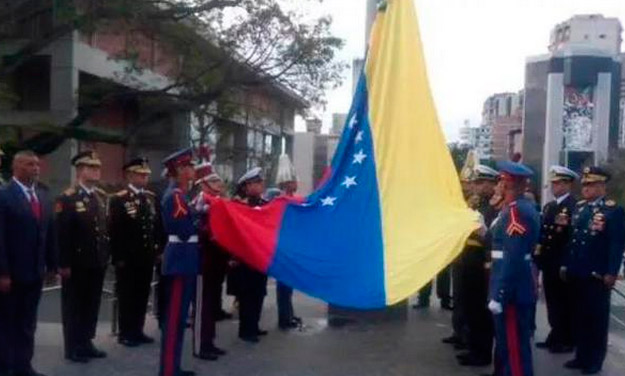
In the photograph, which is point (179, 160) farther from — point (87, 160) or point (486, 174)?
point (486, 174)

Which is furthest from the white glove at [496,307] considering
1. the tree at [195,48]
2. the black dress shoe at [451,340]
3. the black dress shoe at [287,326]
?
the tree at [195,48]

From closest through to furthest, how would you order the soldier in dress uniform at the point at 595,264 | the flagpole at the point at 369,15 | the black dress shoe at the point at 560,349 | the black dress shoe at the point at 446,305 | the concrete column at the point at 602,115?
the soldier in dress uniform at the point at 595,264 → the black dress shoe at the point at 560,349 → the flagpole at the point at 369,15 → the black dress shoe at the point at 446,305 → the concrete column at the point at 602,115

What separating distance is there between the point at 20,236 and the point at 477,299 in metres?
4.05

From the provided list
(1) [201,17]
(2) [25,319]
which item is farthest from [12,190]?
(1) [201,17]

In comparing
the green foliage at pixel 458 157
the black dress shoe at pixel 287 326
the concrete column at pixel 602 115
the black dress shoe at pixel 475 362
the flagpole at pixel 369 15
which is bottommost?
the black dress shoe at pixel 287 326

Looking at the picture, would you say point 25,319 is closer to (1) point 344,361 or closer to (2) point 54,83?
(1) point 344,361

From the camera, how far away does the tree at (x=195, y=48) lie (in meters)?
18.7

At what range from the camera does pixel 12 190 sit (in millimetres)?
7348

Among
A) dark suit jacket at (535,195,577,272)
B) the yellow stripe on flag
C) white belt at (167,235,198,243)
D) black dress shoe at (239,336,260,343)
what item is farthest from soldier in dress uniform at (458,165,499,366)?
white belt at (167,235,198,243)

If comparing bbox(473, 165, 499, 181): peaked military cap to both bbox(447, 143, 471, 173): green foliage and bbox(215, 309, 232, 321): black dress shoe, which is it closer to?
bbox(447, 143, 471, 173): green foliage

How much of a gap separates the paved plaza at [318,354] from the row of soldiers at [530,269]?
30 cm

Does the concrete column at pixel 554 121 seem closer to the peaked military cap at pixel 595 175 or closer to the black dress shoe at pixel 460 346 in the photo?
the black dress shoe at pixel 460 346

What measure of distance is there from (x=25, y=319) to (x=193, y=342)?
1.61m

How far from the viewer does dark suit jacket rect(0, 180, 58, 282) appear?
7266mm
